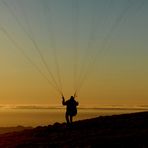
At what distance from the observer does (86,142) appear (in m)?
40.2

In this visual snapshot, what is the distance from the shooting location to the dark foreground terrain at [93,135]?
38.9 meters

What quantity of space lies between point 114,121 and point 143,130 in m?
8.00

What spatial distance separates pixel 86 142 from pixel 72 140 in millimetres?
2396

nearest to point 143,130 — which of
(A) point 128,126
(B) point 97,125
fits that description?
(A) point 128,126

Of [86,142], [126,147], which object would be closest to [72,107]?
[86,142]

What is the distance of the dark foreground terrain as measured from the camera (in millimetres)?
38875

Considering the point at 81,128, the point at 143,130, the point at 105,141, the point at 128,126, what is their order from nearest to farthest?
the point at 105,141 → the point at 143,130 → the point at 128,126 → the point at 81,128

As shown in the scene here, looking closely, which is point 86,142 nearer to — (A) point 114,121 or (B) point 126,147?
(B) point 126,147

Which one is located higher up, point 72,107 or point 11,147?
point 72,107

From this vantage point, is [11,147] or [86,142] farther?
[11,147]

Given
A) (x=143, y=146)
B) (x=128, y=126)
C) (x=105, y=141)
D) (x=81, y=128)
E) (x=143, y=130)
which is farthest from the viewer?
(x=81, y=128)

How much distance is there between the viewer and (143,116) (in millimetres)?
50594

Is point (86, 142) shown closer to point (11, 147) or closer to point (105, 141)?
point (105, 141)

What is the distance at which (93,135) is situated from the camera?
43.5 m
